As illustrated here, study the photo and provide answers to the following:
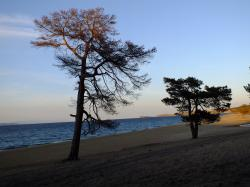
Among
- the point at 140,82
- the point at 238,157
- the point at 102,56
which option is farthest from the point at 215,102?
the point at 238,157

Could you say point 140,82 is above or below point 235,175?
above

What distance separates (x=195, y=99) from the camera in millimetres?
27594

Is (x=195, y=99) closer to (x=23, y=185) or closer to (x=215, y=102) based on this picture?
(x=215, y=102)

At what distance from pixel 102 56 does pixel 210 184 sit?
32.1 feet

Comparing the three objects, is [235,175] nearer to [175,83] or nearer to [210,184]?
[210,184]

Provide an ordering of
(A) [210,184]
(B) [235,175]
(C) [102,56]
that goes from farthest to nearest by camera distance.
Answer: (C) [102,56], (B) [235,175], (A) [210,184]

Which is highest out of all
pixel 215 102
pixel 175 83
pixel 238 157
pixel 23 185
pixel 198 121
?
pixel 175 83

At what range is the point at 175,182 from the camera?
753 cm

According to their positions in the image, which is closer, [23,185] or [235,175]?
[235,175]

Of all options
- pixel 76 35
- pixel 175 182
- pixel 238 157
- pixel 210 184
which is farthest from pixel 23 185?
pixel 76 35

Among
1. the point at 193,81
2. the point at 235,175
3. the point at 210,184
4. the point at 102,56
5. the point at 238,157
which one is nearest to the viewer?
the point at 210,184

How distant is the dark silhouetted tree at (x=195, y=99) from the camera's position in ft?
89.1

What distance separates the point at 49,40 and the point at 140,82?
5.26 metres

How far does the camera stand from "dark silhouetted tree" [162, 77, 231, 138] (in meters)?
27.2
